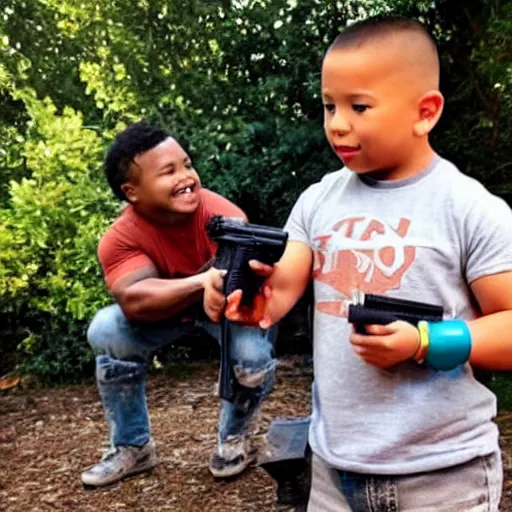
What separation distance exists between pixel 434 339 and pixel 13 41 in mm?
5106

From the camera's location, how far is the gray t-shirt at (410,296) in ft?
5.16

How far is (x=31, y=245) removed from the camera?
5367 millimetres

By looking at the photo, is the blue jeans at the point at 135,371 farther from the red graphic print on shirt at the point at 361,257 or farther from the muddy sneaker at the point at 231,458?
the red graphic print on shirt at the point at 361,257

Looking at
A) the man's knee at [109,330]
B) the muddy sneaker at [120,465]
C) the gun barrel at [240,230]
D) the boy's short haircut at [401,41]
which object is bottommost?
the muddy sneaker at [120,465]

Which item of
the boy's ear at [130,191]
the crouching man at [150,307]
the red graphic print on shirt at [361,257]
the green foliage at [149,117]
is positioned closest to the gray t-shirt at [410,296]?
the red graphic print on shirt at [361,257]

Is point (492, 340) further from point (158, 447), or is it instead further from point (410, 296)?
point (158, 447)

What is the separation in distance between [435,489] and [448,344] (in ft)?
0.91

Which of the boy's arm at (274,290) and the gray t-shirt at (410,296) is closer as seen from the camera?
the gray t-shirt at (410,296)

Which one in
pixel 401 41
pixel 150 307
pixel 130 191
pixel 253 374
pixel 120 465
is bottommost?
pixel 120 465

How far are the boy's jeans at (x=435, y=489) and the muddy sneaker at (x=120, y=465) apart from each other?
6.32ft

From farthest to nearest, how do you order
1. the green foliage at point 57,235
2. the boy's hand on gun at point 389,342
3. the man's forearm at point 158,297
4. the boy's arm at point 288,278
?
the green foliage at point 57,235 → the man's forearm at point 158,297 → the boy's arm at point 288,278 → the boy's hand on gun at point 389,342

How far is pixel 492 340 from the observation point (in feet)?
4.99

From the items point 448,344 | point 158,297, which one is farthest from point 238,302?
point 158,297

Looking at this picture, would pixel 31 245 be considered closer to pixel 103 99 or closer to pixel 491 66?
pixel 103 99
